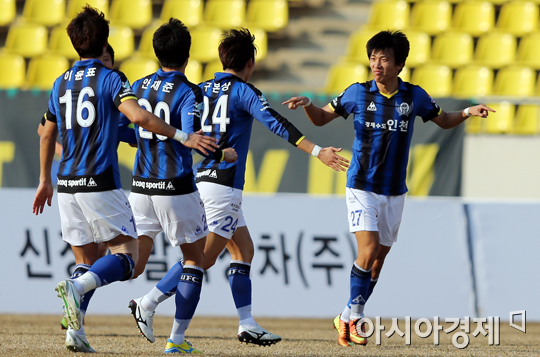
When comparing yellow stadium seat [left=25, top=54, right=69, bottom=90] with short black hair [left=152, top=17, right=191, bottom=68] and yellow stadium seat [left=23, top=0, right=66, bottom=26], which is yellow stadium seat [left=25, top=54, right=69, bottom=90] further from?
short black hair [left=152, top=17, right=191, bottom=68]

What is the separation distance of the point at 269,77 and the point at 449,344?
813cm

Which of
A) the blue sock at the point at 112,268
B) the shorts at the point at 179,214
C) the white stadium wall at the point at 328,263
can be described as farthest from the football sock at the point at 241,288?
the white stadium wall at the point at 328,263

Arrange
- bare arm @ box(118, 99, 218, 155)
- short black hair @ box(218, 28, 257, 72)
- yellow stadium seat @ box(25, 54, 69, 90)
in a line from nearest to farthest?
bare arm @ box(118, 99, 218, 155) → short black hair @ box(218, 28, 257, 72) → yellow stadium seat @ box(25, 54, 69, 90)

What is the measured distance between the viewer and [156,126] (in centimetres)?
439

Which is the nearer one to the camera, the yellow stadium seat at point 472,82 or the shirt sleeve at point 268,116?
the shirt sleeve at point 268,116

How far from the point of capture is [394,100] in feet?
20.3

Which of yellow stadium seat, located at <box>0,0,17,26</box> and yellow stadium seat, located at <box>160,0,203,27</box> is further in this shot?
yellow stadium seat, located at <box>0,0,17,26</box>

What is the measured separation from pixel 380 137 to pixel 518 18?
28.1ft

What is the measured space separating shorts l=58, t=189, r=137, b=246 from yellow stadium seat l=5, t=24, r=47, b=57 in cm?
970

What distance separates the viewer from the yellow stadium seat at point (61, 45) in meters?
13.6

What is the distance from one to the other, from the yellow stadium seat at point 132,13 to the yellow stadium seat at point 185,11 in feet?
1.01

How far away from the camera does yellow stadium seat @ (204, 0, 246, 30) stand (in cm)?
1375

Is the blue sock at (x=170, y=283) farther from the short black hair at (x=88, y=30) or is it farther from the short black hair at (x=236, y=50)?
the short black hair at (x=88, y=30)

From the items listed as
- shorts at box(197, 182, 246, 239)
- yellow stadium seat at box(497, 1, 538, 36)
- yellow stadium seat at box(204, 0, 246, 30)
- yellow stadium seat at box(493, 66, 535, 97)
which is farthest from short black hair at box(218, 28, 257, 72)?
yellow stadium seat at box(497, 1, 538, 36)
